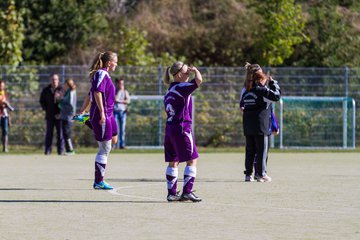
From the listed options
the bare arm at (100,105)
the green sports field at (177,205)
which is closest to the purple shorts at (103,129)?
the bare arm at (100,105)

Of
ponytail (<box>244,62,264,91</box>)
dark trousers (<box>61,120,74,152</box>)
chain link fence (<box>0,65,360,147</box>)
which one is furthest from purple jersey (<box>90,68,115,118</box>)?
chain link fence (<box>0,65,360,147</box>)

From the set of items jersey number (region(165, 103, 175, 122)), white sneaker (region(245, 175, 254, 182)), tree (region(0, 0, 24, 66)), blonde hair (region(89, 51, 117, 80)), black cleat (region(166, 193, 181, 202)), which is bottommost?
white sneaker (region(245, 175, 254, 182))

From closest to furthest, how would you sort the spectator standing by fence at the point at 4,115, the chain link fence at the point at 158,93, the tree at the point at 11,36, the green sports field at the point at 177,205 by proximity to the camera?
the green sports field at the point at 177,205 < the spectator standing by fence at the point at 4,115 < the chain link fence at the point at 158,93 < the tree at the point at 11,36

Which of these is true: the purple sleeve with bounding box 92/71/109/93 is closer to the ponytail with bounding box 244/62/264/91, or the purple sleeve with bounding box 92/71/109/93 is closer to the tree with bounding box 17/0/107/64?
the ponytail with bounding box 244/62/264/91

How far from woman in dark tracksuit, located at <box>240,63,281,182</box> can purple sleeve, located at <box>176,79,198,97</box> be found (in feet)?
11.6

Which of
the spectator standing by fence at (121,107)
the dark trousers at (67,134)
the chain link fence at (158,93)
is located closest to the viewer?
the dark trousers at (67,134)

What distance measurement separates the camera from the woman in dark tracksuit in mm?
16703

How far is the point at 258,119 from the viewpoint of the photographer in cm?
1691

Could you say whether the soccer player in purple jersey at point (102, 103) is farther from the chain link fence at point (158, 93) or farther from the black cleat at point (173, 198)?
the chain link fence at point (158, 93)

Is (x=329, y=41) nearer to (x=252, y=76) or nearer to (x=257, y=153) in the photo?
(x=257, y=153)

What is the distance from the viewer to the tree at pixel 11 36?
1254 inches

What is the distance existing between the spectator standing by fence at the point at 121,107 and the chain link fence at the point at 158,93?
0.64 m

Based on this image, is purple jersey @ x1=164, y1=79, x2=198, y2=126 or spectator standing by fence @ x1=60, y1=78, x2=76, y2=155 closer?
purple jersey @ x1=164, y1=79, x2=198, y2=126

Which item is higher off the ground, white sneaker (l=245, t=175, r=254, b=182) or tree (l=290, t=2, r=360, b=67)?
tree (l=290, t=2, r=360, b=67)
